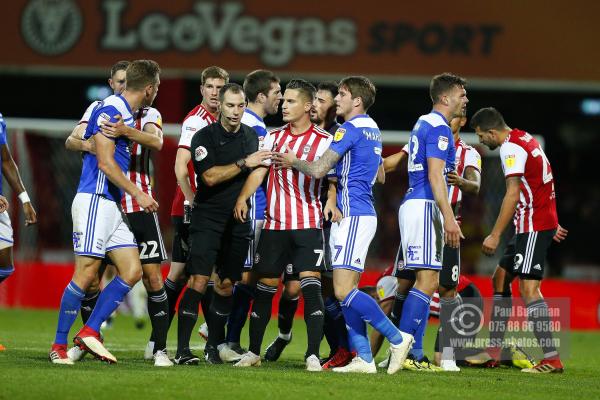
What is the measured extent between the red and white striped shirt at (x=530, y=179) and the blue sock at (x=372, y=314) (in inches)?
Result: 83.1

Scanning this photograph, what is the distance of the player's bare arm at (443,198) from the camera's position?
816cm

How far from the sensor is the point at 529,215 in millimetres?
9586

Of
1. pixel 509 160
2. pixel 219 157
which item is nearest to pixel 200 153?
pixel 219 157

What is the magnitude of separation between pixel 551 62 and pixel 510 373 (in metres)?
10.5

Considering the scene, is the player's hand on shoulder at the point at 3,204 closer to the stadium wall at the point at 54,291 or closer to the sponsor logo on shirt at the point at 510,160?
the sponsor logo on shirt at the point at 510,160

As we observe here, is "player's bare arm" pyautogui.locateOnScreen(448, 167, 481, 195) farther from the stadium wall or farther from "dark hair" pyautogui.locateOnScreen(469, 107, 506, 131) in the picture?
the stadium wall

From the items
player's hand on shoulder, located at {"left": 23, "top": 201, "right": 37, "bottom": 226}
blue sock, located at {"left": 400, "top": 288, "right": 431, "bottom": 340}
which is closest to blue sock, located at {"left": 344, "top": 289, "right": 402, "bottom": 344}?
blue sock, located at {"left": 400, "top": 288, "right": 431, "bottom": 340}

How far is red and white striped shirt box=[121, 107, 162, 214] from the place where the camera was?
8.41 m

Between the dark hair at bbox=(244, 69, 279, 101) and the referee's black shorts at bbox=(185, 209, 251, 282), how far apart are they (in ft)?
4.24

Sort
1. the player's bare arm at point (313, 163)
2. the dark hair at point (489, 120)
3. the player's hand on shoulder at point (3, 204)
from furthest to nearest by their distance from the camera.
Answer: the dark hair at point (489, 120) < the player's hand on shoulder at point (3, 204) < the player's bare arm at point (313, 163)

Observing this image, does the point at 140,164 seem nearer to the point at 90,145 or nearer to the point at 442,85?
the point at 90,145

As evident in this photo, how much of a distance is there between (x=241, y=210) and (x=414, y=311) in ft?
5.16

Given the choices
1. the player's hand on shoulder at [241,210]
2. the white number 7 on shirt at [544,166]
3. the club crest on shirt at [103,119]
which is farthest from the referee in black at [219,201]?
the white number 7 on shirt at [544,166]

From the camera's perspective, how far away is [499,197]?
17.0 m
